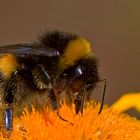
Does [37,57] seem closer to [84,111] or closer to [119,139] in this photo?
[84,111]

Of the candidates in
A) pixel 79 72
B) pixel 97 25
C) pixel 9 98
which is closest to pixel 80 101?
pixel 79 72

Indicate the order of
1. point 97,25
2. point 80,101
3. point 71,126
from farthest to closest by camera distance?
1. point 97,25
2. point 80,101
3. point 71,126

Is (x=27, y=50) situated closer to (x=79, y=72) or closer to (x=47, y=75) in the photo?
(x=47, y=75)

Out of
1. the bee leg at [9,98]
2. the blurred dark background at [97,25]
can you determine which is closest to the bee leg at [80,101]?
the bee leg at [9,98]

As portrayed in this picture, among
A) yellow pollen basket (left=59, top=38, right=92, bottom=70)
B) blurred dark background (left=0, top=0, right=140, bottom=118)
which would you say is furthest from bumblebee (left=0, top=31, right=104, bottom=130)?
blurred dark background (left=0, top=0, right=140, bottom=118)

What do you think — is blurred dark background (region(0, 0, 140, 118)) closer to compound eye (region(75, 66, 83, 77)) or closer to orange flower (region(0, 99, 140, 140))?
orange flower (region(0, 99, 140, 140))

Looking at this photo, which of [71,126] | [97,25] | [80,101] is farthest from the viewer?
[97,25]

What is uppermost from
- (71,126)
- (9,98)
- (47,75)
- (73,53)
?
(73,53)

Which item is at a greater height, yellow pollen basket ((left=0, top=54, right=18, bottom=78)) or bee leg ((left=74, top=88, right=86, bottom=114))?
yellow pollen basket ((left=0, top=54, right=18, bottom=78))
